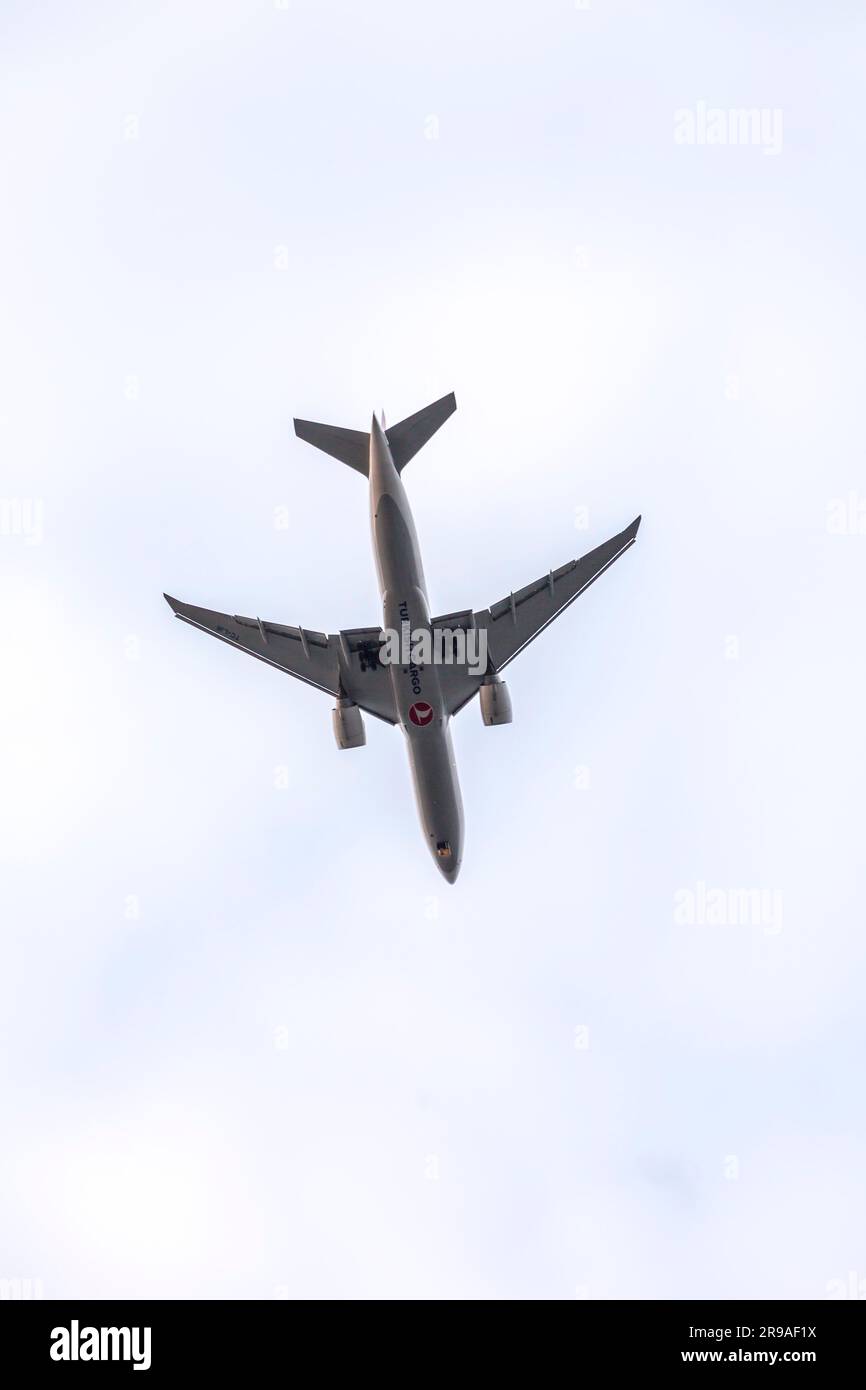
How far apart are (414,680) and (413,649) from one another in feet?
4.15

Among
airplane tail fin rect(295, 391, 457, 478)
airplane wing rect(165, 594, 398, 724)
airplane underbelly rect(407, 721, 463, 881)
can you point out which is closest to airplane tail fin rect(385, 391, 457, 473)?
airplane tail fin rect(295, 391, 457, 478)

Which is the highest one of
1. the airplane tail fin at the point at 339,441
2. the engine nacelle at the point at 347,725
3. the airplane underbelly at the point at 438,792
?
the airplane tail fin at the point at 339,441

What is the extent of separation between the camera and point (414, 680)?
39.9 meters

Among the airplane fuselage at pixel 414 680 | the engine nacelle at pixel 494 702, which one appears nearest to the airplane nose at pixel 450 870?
the airplane fuselage at pixel 414 680

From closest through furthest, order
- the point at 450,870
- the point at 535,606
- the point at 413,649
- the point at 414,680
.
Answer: the point at 413,649, the point at 414,680, the point at 535,606, the point at 450,870

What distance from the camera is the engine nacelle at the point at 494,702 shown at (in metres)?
41.2

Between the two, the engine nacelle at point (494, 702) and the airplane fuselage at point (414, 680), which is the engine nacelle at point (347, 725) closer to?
the airplane fuselage at point (414, 680)

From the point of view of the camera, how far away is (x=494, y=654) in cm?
4216

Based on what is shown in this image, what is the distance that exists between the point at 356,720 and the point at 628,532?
476 inches

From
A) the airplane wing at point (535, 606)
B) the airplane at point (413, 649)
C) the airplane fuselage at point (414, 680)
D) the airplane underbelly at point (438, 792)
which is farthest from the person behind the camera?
the airplane wing at point (535, 606)

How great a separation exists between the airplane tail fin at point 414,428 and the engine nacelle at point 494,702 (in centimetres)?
821

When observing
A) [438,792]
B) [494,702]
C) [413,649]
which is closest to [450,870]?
[438,792]

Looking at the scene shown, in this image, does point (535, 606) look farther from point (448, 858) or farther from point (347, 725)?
point (448, 858)
